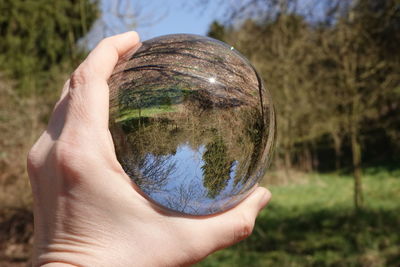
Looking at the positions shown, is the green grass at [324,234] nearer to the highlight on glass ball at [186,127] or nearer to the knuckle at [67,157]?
the highlight on glass ball at [186,127]

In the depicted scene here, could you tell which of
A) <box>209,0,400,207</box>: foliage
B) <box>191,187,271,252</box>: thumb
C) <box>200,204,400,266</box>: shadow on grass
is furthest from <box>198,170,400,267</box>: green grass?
<box>191,187,271,252</box>: thumb

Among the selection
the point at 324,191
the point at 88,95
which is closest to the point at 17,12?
the point at 324,191

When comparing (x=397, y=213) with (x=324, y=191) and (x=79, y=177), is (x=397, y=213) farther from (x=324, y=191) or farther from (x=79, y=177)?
(x=79, y=177)

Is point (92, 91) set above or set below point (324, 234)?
above

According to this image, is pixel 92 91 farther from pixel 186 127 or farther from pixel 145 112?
pixel 186 127

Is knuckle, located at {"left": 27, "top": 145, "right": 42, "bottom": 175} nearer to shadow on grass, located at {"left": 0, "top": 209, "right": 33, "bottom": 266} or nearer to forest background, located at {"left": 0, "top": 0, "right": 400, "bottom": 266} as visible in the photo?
forest background, located at {"left": 0, "top": 0, "right": 400, "bottom": 266}

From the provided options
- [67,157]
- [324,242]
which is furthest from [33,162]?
[324,242]

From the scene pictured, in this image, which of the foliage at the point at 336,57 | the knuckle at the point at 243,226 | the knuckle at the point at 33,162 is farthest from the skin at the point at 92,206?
the foliage at the point at 336,57
